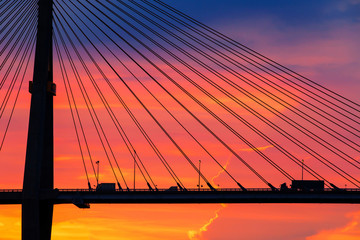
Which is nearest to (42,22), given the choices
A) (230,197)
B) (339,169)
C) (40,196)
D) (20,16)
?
(20,16)

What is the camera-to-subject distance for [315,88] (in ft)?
323

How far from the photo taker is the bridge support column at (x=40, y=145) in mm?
94875

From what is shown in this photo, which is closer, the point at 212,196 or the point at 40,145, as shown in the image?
the point at 40,145

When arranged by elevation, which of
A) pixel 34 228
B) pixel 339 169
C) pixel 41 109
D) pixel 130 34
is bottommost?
pixel 34 228

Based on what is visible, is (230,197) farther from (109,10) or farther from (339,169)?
(109,10)

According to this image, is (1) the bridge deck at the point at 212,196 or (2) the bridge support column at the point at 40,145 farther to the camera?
(1) the bridge deck at the point at 212,196

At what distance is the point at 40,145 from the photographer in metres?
95.2

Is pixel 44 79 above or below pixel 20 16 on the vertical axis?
below

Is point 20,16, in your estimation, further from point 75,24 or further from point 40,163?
point 40,163

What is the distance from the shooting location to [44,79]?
97062 mm

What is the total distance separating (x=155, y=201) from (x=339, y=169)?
21803 mm

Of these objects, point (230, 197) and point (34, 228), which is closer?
point (34, 228)

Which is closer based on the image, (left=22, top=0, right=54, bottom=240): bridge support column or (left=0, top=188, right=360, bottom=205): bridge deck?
(left=22, top=0, right=54, bottom=240): bridge support column

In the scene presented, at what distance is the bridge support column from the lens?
94.9 meters
